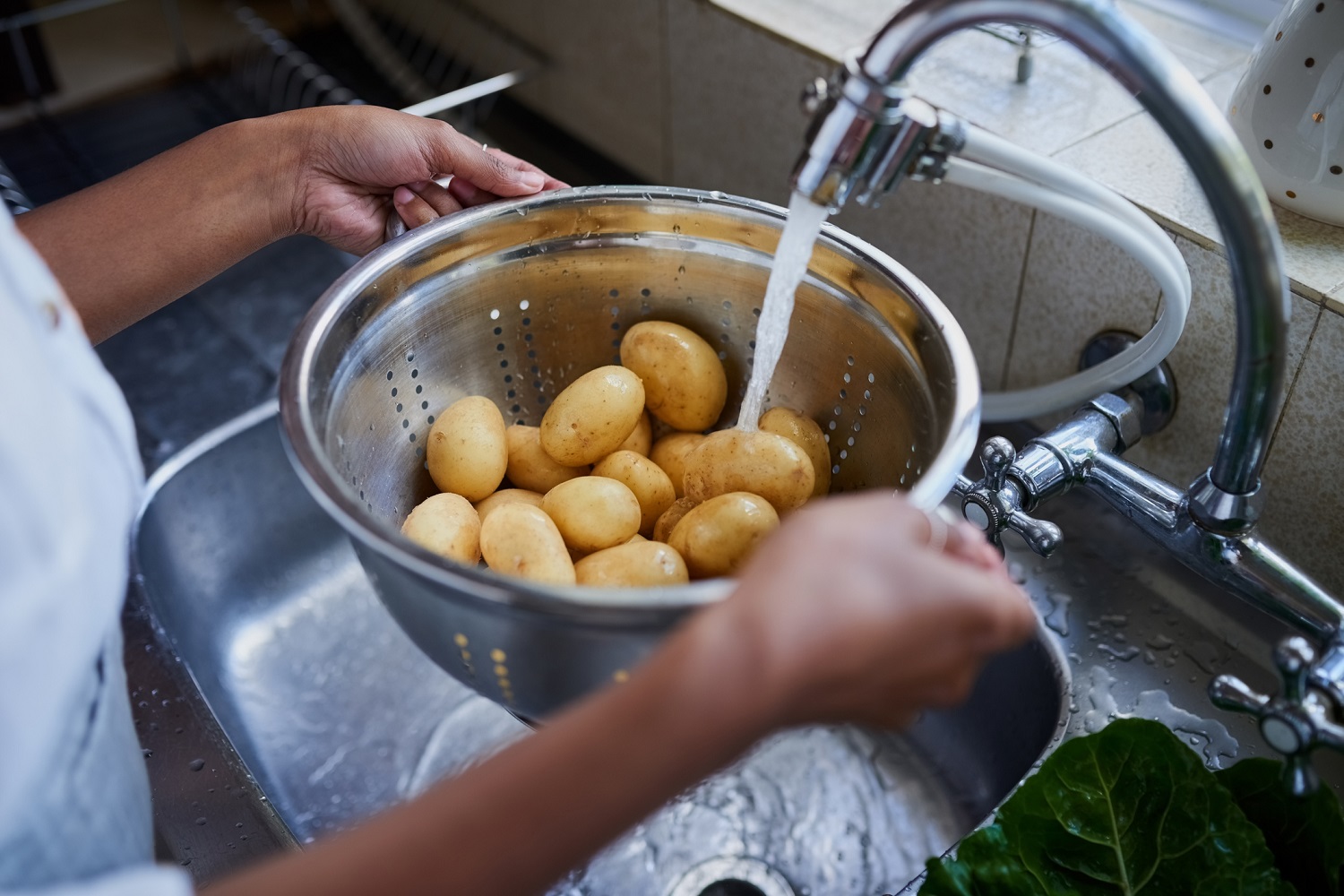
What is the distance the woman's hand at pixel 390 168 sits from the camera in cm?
76

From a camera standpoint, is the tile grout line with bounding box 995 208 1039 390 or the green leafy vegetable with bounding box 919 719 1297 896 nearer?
the green leafy vegetable with bounding box 919 719 1297 896

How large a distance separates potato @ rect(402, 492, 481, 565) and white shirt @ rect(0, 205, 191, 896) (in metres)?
0.20

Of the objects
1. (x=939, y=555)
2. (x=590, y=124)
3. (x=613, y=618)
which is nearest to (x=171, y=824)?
(x=613, y=618)

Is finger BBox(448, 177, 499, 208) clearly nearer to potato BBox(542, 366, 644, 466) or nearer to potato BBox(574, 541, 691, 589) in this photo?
potato BBox(542, 366, 644, 466)

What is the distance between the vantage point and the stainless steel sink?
78 centimetres

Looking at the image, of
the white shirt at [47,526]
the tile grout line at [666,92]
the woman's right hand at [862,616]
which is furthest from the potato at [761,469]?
the tile grout line at [666,92]

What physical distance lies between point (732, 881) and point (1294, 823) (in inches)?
14.7

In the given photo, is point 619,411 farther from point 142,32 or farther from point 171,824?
point 142,32

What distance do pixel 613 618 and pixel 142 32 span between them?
182cm

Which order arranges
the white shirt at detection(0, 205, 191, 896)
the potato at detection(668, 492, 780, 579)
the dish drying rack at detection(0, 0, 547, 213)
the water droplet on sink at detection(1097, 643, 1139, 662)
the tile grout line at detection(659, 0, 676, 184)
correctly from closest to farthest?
1. the white shirt at detection(0, 205, 191, 896)
2. the potato at detection(668, 492, 780, 579)
3. the water droplet on sink at detection(1097, 643, 1139, 662)
4. the tile grout line at detection(659, 0, 676, 184)
5. the dish drying rack at detection(0, 0, 547, 213)

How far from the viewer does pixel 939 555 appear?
41 cm

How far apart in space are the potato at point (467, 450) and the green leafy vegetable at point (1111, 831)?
36cm

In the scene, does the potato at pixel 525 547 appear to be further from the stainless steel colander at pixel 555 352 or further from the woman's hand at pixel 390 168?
the woman's hand at pixel 390 168

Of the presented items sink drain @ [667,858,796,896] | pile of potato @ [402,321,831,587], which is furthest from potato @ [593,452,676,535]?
sink drain @ [667,858,796,896]
